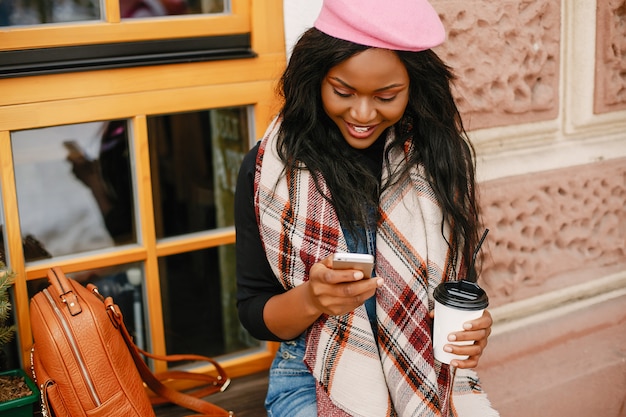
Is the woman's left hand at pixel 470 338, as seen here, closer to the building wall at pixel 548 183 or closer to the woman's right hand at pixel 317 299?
the woman's right hand at pixel 317 299

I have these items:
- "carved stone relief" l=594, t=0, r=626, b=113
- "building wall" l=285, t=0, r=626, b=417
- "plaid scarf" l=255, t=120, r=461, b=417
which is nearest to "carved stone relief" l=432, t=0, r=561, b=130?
"building wall" l=285, t=0, r=626, b=417

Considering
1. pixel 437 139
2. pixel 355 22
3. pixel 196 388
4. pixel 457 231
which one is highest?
pixel 355 22

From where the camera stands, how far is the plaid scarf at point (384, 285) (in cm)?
152

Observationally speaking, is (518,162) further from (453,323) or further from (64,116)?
(64,116)

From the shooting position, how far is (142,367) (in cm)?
162

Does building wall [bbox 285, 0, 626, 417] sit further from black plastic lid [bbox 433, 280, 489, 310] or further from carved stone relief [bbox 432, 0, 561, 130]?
black plastic lid [bbox 433, 280, 489, 310]

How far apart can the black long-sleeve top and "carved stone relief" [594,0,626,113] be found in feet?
3.16

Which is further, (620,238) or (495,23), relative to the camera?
→ (620,238)

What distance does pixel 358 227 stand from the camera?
5.18 feet

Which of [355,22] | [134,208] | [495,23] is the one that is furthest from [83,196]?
[495,23]

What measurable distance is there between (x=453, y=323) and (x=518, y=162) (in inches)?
35.6

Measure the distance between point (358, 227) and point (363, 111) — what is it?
275mm

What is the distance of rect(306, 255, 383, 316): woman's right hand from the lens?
4.20 ft

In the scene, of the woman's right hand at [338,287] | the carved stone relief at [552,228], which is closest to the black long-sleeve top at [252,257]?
the woman's right hand at [338,287]
